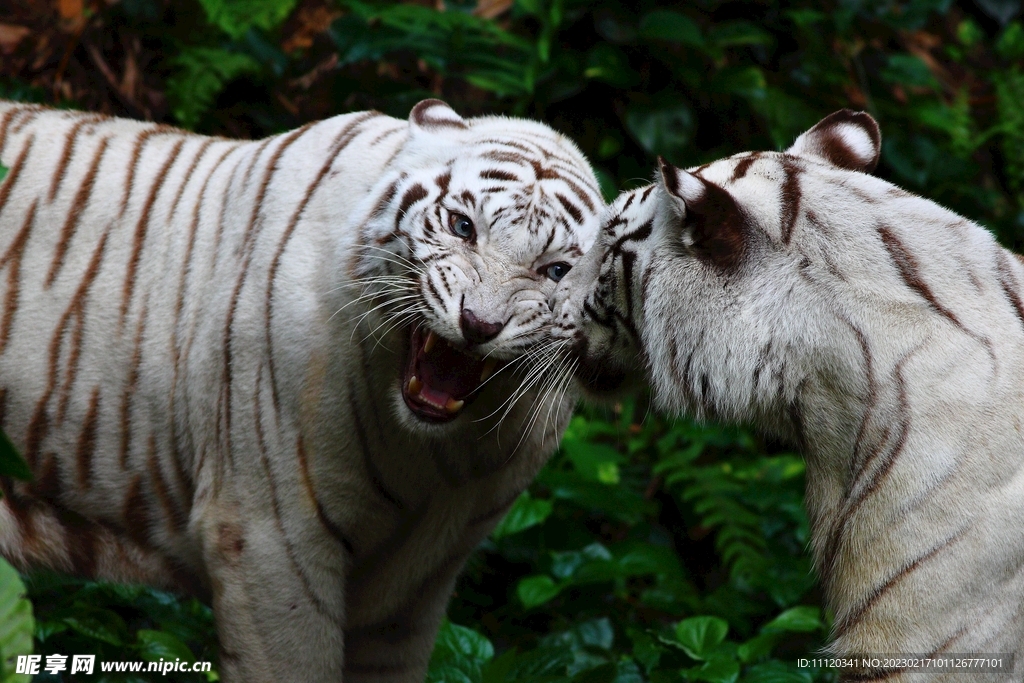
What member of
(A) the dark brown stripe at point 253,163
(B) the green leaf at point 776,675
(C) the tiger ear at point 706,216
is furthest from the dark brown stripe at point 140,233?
(B) the green leaf at point 776,675

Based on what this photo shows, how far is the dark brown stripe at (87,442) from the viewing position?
8.10 ft

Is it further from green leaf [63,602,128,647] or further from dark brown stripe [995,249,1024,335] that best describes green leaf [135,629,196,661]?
dark brown stripe [995,249,1024,335]

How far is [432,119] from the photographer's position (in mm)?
2332

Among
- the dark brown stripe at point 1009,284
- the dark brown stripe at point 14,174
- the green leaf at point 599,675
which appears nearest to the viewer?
the dark brown stripe at point 1009,284

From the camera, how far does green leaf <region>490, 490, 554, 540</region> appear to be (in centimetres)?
352

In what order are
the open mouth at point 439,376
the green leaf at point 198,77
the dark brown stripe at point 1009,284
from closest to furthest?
1. the dark brown stripe at point 1009,284
2. the open mouth at point 439,376
3. the green leaf at point 198,77

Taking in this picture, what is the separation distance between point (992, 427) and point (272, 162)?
66.8 inches

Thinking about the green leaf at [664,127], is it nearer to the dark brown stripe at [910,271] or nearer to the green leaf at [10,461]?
the dark brown stripe at [910,271]

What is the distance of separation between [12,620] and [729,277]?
1.26 meters

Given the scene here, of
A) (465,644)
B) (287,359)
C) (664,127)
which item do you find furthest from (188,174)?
(664,127)

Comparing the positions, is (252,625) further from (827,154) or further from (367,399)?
(827,154)

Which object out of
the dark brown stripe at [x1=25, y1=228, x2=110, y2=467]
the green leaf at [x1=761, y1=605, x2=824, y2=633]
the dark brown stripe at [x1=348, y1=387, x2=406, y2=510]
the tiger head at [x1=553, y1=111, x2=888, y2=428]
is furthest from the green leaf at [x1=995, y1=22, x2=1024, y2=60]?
the dark brown stripe at [x1=25, y1=228, x2=110, y2=467]

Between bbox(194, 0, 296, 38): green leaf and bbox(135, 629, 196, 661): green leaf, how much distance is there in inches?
86.8

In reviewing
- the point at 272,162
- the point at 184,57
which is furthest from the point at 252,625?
the point at 184,57
